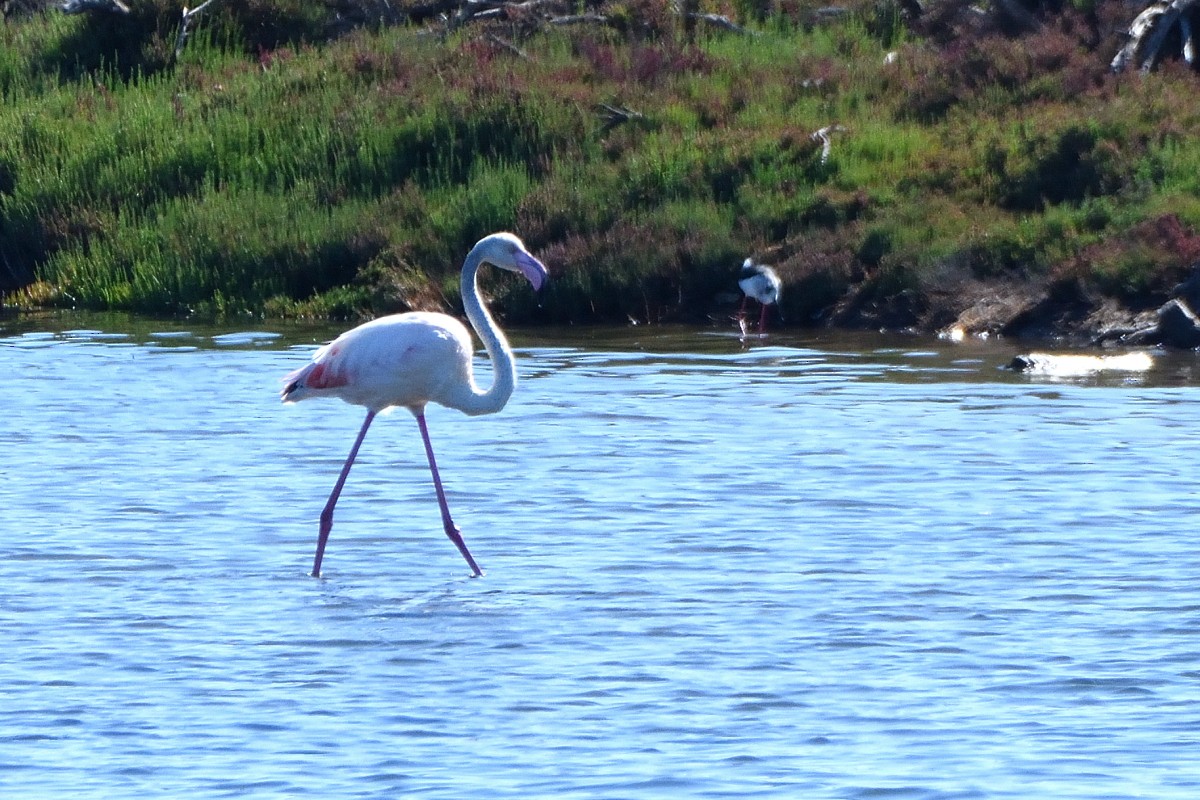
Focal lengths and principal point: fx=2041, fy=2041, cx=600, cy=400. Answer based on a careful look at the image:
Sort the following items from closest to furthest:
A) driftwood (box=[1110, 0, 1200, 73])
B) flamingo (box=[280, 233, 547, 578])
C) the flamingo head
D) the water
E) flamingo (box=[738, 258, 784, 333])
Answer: the water
flamingo (box=[280, 233, 547, 578])
the flamingo head
flamingo (box=[738, 258, 784, 333])
driftwood (box=[1110, 0, 1200, 73])

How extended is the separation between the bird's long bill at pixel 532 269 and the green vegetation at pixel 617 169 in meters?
8.57

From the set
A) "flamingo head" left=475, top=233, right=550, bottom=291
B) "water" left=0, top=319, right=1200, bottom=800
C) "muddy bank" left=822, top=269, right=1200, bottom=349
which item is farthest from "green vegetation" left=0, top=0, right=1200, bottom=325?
"flamingo head" left=475, top=233, right=550, bottom=291

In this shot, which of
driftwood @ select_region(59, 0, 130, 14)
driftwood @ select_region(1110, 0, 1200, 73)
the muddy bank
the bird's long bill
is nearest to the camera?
the bird's long bill

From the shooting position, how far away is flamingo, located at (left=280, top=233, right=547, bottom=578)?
9.43 m

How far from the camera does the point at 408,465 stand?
12.1m

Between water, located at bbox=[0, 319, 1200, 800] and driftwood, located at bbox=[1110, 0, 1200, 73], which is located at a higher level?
driftwood, located at bbox=[1110, 0, 1200, 73]

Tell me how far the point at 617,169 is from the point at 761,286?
2946 mm

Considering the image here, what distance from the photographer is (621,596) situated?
839 cm

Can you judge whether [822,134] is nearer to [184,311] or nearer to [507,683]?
[184,311]

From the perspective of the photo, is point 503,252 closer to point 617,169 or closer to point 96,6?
Answer: point 617,169

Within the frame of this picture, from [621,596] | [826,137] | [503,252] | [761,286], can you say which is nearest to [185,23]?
[826,137]

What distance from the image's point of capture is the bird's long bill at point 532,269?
926 cm

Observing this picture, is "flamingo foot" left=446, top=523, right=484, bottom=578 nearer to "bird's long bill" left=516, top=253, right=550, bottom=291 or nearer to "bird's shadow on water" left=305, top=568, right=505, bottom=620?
"bird's shadow on water" left=305, top=568, right=505, bottom=620

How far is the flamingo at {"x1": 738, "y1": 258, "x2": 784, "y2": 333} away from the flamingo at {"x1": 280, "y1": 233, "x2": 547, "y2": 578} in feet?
25.5
